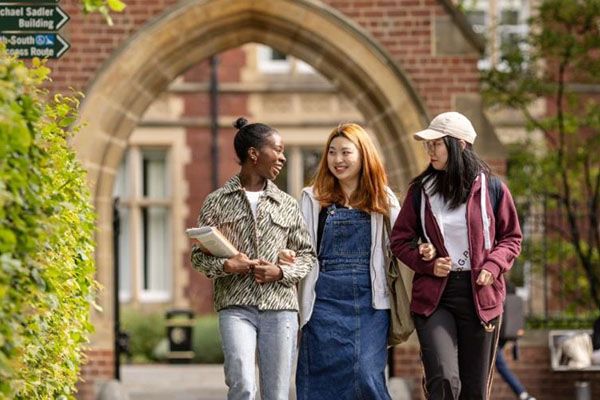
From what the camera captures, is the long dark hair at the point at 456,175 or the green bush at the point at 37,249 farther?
the long dark hair at the point at 456,175

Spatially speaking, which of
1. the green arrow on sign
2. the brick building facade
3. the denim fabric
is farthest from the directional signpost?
the denim fabric

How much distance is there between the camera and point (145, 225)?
27.5m

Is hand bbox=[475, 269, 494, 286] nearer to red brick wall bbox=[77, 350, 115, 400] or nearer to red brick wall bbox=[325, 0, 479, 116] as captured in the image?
red brick wall bbox=[325, 0, 479, 116]

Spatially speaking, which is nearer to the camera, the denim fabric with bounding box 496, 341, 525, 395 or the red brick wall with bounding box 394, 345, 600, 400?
the denim fabric with bounding box 496, 341, 525, 395

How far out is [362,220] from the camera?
8141 mm

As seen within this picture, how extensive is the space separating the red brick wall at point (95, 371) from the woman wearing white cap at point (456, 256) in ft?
20.0

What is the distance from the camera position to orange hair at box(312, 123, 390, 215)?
814 centimetres

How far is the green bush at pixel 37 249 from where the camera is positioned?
5.55 m

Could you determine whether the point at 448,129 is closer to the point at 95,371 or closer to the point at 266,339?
the point at 266,339

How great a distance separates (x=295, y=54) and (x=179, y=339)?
32.2 feet

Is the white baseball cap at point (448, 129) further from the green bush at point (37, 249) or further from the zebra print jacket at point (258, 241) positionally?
the green bush at point (37, 249)

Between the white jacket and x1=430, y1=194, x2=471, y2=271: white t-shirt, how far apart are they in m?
0.25

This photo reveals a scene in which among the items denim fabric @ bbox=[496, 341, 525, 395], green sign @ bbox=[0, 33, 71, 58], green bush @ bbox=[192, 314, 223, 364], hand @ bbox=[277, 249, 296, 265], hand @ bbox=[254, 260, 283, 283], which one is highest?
green sign @ bbox=[0, 33, 71, 58]

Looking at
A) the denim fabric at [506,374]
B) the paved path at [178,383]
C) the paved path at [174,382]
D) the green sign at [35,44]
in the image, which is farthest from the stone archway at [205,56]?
the green sign at [35,44]
